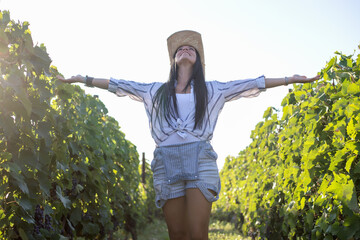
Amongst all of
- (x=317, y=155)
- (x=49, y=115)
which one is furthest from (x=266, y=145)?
(x=49, y=115)

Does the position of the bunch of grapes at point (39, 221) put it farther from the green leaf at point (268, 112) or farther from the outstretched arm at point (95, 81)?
the green leaf at point (268, 112)

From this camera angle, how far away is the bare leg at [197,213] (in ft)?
10.3

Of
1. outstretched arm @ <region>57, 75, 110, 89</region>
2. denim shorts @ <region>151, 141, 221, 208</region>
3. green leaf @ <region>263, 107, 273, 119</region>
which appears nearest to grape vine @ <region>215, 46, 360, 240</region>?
denim shorts @ <region>151, 141, 221, 208</region>

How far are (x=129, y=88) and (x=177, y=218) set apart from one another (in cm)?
95

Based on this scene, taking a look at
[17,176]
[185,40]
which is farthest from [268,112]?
[17,176]

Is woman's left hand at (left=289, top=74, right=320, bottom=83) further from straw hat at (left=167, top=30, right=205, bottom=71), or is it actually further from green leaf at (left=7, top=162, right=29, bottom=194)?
green leaf at (left=7, top=162, right=29, bottom=194)

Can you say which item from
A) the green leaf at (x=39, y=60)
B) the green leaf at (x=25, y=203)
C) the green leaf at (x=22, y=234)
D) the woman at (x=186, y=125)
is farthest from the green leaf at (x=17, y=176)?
the woman at (x=186, y=125)

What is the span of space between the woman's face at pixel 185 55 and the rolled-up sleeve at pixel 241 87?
0.28 meters

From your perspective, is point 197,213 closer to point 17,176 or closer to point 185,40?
point 17,176

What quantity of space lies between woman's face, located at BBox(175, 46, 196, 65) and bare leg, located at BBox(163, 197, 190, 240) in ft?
3.18

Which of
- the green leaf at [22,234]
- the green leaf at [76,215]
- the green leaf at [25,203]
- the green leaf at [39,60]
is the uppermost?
the green leaf at [39,60]

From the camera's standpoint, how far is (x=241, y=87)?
354 cm

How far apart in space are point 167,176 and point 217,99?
0.63m

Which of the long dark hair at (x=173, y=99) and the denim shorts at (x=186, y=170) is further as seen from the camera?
the long dark hair at (x=173, y=99)
